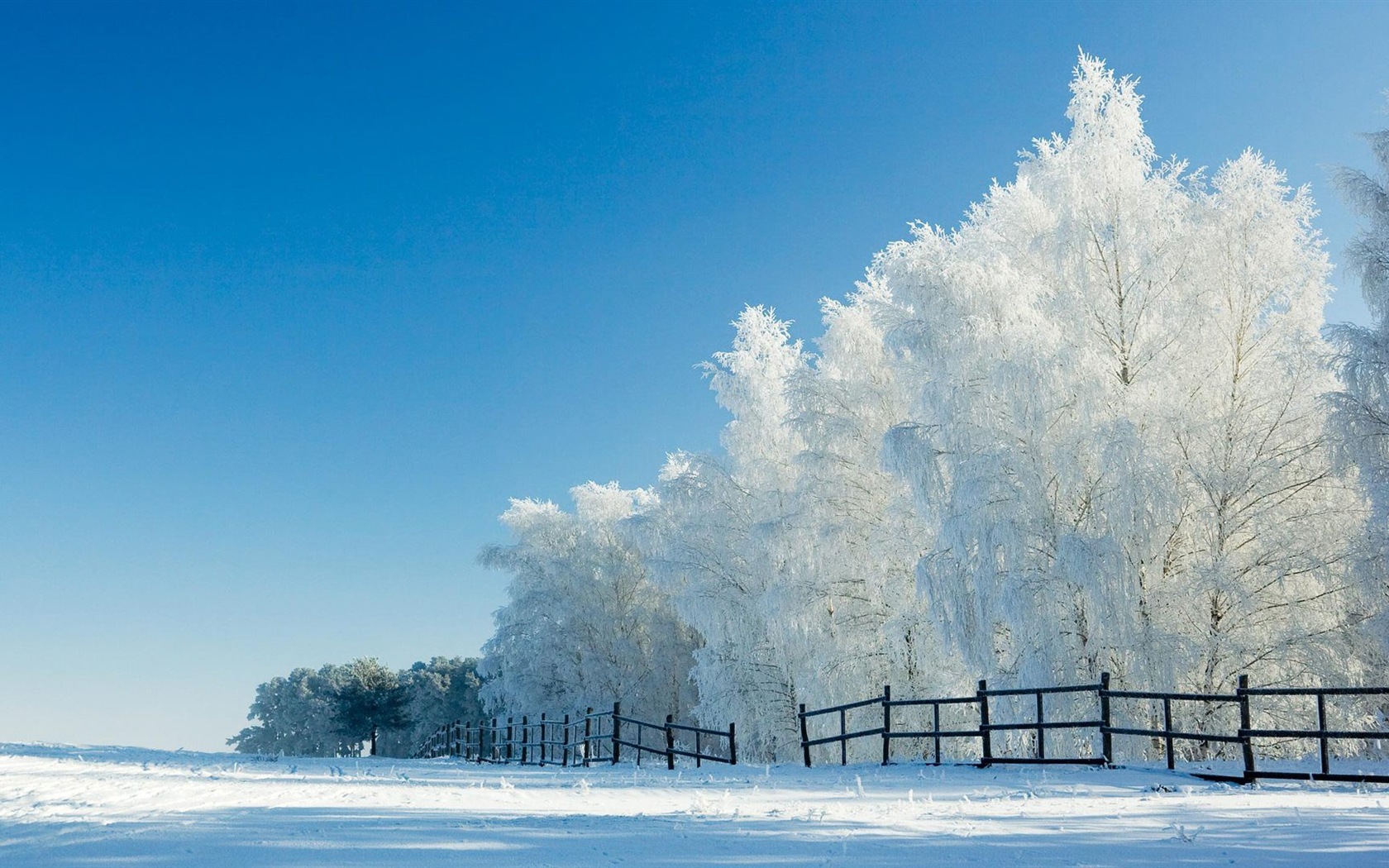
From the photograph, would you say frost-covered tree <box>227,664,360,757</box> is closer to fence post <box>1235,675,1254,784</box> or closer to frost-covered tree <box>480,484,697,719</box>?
frost-covered tree <box>480,484,697,719</box>

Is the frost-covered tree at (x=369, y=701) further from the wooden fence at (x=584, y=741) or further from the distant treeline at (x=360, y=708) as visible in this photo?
the wooden fence at (x=584, y=741)

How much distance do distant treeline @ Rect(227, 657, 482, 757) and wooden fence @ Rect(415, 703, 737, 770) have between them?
1961 centimetres

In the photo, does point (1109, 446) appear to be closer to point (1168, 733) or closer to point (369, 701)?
point (1168, 733)

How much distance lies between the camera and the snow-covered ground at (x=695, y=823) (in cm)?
528

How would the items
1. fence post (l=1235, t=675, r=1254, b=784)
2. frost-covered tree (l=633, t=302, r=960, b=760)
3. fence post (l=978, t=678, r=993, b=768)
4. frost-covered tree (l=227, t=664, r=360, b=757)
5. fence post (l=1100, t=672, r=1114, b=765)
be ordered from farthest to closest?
frost-covered tree (l=227, t=664, r=360, b=757), frost-covered tree (l=633, t=302, r=960, b=760), fence post (l=978, t=678, r=993, b=768), fence post (l=1100, t=672, r=1114, b=765), fence post (l=1235, t=675, r=1254, b=784)

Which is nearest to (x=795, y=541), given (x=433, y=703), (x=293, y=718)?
(x=433, y=703)

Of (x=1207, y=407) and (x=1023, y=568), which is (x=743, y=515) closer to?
(x=1023, y=568)

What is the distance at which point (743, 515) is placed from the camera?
79.9 ft

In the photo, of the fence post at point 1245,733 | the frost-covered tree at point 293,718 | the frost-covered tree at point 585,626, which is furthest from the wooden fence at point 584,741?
the frost-covered tree at point 293,718

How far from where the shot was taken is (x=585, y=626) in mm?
35656

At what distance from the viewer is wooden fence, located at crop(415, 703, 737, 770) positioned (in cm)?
1748

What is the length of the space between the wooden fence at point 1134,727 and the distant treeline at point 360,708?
42.2 m

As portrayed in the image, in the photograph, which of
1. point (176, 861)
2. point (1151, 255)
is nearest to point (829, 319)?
point (1151, 255)

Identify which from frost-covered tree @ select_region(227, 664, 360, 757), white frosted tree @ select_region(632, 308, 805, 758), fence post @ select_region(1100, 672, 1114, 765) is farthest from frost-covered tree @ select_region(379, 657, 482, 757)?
fence post @ select_region(1100, 672, 1114, 765)
